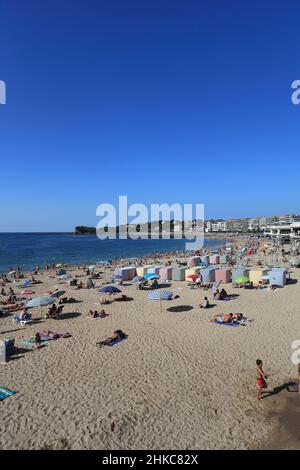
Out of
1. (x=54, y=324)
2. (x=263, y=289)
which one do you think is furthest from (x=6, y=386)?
(x=263, y=289)

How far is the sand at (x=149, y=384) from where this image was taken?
579 centimetres

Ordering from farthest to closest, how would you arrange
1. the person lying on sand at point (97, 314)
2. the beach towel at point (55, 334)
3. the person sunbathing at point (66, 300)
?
the person sunbathing at point (66, 300) < the person lying on sand at point (97, 314) < the beach towel at point (55, 334)

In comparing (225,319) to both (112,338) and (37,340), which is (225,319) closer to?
(112,338)

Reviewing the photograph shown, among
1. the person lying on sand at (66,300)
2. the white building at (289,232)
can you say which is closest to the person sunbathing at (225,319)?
the person lying on sand at (66,300)

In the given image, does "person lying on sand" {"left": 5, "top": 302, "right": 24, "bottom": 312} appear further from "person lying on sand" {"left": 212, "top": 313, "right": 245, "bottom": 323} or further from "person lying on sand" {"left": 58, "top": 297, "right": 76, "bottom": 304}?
"person lying on sand" {"left": 212, "top": 313, "right": 245, "bottom": 323}

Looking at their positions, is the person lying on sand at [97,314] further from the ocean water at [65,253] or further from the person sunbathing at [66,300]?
the ocean water at [65,253]

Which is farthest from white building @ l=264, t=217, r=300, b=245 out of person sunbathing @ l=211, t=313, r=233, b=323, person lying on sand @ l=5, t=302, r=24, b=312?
person lying on sand @ l=5, t=302, r=24, b=312

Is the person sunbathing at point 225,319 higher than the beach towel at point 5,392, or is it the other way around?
the person sunbathing at point 225,319

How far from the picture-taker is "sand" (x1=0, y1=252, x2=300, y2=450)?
579 cm

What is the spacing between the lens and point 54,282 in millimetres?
25875

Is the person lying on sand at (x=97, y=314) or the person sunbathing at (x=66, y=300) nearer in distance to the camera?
the person lying on sand at (x=97, y=314)

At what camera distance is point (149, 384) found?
7676 mm

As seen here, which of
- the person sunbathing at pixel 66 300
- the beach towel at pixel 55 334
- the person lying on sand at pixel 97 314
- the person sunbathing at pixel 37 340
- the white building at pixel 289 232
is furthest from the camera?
the white building at pixel 289 232

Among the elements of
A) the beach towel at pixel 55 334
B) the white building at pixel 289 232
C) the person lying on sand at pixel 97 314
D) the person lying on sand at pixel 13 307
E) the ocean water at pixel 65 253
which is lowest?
the ocean water at pixel 65 253
